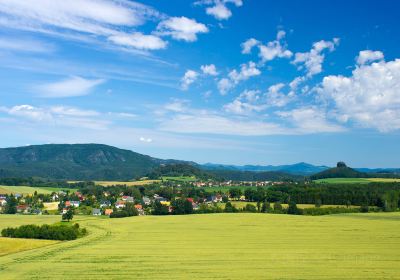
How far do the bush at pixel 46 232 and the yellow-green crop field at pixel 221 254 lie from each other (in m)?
2.64

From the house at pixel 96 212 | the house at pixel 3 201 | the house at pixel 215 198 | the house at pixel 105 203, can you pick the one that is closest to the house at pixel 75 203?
the house at pixel 105 203

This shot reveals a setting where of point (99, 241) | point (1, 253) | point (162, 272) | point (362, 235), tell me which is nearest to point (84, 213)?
point (99, 241)

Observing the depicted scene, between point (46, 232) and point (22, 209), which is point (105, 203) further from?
point (46, 232)

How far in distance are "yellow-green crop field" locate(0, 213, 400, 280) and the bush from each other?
2.64m

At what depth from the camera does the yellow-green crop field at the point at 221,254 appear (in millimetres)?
35719

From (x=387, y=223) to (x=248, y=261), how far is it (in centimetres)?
4669

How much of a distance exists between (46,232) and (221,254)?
1233 inches

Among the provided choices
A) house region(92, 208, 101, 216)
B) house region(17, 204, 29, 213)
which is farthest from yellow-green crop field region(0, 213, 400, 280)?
house region(17, 204, 29, 213)

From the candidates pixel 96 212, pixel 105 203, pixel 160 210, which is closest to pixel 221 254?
pixel 160 210

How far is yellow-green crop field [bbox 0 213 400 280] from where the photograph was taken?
35.7m

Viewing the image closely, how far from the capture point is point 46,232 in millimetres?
64250

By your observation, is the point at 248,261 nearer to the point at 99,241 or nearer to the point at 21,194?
the point at 99,241

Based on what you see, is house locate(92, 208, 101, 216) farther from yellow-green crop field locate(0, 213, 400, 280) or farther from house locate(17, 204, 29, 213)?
yellow-green crop field locate(0, 213, 400, 280)

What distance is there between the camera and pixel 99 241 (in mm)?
57812
